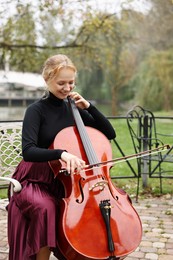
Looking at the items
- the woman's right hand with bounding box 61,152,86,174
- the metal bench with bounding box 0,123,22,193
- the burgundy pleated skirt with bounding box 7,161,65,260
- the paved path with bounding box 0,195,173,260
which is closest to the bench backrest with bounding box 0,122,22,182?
the metal bench with bounding box 0,123,22,193

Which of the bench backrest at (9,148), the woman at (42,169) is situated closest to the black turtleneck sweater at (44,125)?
the woman at (42,169)

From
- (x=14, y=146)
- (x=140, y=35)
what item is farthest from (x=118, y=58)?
(x=14, y=146)

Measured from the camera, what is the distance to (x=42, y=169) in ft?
7.33

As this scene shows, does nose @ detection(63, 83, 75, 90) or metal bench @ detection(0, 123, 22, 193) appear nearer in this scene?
nose @ detection(63, 83, 75, 90)

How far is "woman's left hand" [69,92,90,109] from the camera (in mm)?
2424

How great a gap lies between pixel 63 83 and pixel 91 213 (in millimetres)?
813

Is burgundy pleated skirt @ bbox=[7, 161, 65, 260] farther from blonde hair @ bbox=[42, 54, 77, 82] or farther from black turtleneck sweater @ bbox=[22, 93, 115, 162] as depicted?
blonde hair @ bbox=[42, 54, 77, 82]

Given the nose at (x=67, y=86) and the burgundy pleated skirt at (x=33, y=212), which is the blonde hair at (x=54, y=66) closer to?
the nose at (x=67, y=86)

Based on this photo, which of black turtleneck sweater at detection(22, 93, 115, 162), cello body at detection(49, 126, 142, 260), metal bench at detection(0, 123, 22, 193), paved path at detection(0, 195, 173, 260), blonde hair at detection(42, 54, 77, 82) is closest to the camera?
cello body at detection(49, 126, 142, 260)

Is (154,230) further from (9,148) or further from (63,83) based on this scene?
(63,83)

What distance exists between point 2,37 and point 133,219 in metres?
7.91

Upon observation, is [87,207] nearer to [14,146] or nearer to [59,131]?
[59,131]

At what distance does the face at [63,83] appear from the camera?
7.33 feet


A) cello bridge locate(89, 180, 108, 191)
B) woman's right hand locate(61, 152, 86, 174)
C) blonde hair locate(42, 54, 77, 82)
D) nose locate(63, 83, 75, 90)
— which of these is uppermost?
blonde hair locate(42, 54, 77, 82)
